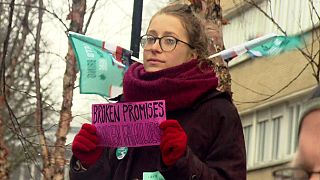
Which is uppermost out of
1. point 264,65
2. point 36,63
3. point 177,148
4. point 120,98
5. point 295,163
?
point 264,65

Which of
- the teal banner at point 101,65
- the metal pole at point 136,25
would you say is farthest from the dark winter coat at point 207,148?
the metal pole at point 136,25

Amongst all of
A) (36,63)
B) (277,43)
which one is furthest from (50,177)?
(277,43)

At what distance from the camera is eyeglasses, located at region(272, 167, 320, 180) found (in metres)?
1.91

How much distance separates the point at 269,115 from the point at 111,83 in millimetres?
18601

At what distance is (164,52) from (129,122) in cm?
32

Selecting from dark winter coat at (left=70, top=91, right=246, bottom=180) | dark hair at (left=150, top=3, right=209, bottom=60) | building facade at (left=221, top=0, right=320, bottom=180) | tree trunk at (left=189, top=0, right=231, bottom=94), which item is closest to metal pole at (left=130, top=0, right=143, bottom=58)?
tree trunk at (left=189, top=0, right=231, bottom=94)

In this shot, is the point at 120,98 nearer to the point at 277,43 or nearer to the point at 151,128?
the point at 151,128

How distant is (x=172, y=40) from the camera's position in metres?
3.66

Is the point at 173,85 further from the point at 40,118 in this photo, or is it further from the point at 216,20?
the point at 40,118

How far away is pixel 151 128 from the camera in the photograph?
3.46m

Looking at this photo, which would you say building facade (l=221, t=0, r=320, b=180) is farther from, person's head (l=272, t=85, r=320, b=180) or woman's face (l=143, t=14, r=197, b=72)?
person's head (l=272, t=85, r=320, b=180)

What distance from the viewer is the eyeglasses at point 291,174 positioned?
1.91 meters

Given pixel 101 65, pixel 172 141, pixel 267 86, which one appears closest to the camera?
pixel 172 141

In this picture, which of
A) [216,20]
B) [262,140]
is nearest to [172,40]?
[216,20]
